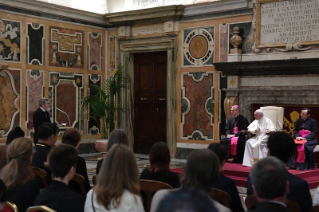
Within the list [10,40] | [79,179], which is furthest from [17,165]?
[10,40]

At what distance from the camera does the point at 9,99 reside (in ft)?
33.9

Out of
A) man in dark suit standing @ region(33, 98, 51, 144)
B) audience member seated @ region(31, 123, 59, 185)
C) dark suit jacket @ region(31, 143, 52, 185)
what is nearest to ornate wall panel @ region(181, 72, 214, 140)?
man in dark suit standing @ region(33, 98, 51, 144)

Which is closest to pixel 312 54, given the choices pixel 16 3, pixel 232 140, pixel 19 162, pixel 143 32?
pixel 232 140

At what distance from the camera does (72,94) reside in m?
11.7

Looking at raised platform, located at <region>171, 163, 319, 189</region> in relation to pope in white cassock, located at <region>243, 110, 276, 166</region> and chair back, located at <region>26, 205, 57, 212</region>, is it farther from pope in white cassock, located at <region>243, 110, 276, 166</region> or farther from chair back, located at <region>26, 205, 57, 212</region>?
chair back, located at <region>26, 205, 57, 212</region>

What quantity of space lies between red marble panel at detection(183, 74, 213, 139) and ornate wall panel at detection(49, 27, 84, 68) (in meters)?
2.82

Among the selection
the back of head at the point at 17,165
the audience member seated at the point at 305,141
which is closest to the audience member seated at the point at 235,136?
the audience member seated at the point at 305,141

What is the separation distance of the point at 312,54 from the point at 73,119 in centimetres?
599

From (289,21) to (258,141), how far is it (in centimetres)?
274

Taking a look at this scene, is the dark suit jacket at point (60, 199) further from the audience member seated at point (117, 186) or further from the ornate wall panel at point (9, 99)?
the ornate wall panel at point (9, 99)

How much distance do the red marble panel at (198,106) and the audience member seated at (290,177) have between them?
7099mm

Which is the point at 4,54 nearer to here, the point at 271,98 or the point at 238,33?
the point at 238,33

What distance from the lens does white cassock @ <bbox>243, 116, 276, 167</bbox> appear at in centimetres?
873

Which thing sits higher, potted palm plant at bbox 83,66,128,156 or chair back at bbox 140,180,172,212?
potted palm plant at bbox 83,66,128,156
